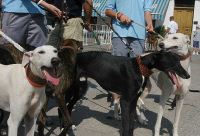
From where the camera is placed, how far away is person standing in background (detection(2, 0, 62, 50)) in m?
4.96

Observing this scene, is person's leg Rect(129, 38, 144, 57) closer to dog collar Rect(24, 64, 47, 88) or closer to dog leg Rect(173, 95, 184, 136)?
dog leg Rect(173, 95, 184, 136)

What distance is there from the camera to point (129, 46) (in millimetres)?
5602

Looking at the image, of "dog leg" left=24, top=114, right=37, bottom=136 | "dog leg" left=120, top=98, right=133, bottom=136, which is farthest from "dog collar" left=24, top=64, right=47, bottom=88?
"dog leg" left=120, top=98, right=133, bottom=136

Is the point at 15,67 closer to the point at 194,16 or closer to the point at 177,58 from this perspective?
the point at 177,58

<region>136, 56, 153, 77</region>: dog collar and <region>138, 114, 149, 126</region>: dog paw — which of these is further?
<region>138, 114, 149, 126</region>: dog paw

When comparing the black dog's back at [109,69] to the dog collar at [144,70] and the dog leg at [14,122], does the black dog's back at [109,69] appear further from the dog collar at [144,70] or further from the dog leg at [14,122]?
the dog leg at [14,122]

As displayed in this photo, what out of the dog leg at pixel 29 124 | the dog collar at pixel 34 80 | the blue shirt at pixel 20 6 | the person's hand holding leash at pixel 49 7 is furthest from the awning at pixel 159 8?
the dog collar at pixel 34 80

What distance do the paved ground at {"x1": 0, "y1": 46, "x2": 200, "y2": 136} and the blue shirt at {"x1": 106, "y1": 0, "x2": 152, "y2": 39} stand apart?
1400mm

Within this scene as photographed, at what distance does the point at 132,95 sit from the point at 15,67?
1.57m

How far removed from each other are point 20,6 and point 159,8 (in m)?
22.2

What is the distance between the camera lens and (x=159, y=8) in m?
26.4

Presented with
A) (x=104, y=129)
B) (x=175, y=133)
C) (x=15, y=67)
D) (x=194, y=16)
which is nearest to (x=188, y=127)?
(x=175, y=133)

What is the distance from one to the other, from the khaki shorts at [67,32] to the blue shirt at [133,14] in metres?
0.53

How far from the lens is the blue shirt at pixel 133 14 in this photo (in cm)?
550
